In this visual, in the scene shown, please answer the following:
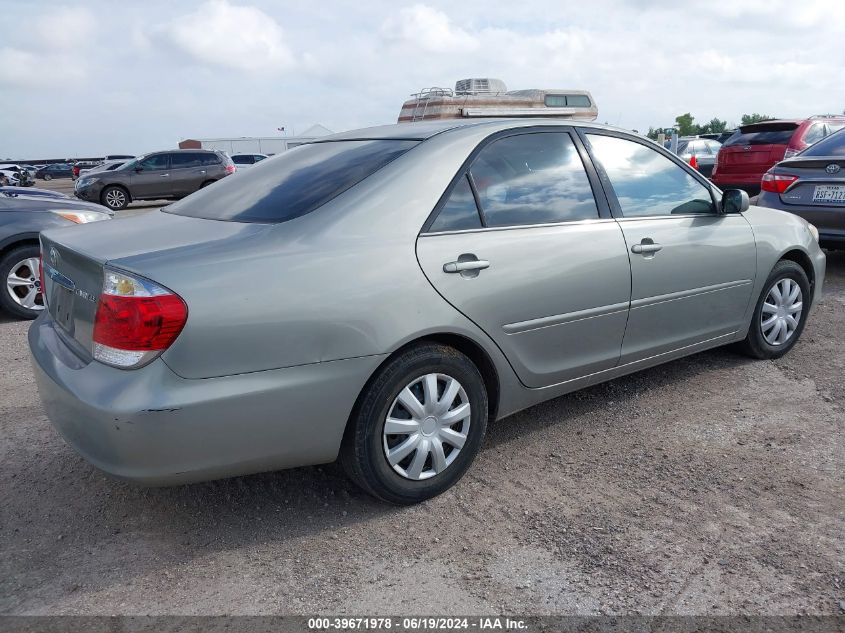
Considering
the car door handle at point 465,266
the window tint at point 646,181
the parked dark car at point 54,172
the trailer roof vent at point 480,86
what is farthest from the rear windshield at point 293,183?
the parked dark car at point 54,172

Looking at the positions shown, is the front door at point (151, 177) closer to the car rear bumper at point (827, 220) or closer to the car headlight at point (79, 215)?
the car headlight at point (79, 215)

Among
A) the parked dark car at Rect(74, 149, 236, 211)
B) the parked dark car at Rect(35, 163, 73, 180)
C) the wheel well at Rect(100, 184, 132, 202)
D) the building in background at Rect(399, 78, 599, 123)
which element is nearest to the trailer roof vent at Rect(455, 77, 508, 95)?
the building in background at Rect(399, 78, 599, 123)

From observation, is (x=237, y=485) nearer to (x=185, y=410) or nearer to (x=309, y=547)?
(x=309, y=547)

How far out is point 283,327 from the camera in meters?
2.51

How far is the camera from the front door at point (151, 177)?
19.1 meters

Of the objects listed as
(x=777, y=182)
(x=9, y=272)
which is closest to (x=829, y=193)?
(x=777, y=182)

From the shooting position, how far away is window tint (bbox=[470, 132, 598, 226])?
3223 mm

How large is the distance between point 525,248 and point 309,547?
1.54m

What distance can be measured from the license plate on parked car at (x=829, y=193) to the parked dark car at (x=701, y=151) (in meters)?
11.9

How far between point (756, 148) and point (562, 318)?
10.4 meters

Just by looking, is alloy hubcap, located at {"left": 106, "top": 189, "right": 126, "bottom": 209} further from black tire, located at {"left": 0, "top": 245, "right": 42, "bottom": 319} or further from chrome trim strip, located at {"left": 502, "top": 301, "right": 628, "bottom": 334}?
chrome trim strip, located at {"left": 502, "top": 301, "right": 628, "bottom": 334}

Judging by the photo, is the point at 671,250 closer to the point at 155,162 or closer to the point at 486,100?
the point at 486,100

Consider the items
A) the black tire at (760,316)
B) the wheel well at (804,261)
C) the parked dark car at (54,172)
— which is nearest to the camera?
the black tire at (760,316)

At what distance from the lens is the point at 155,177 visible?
19.2 m
